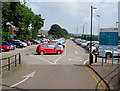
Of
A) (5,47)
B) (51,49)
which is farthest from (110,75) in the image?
(5,47)

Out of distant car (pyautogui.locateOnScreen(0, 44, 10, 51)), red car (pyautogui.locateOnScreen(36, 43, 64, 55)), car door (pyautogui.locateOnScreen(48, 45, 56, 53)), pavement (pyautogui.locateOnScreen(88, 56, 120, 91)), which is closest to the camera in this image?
pavement (pyautogui.locateOnScreen(88, 56, 120, 91))

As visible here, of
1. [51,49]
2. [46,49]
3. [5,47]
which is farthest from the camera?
[5,47]

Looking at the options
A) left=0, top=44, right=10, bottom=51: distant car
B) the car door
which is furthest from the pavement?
left=0, top=44, right=10, bottom=51: distant car

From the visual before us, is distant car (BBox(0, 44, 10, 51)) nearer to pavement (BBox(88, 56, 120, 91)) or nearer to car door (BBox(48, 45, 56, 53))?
car door (BBox(48, 45, 56, 53))

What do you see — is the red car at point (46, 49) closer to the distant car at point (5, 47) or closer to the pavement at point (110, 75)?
the distant car at point (5, 47)

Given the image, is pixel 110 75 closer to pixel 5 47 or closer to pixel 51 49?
pixel 51 49

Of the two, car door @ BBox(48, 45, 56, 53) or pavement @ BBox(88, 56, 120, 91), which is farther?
car door @ BBox(48, 45, 56, 53)

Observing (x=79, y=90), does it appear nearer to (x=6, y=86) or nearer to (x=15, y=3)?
(x=6, y=86)

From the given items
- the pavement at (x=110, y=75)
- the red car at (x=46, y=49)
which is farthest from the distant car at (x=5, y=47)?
the pavement at (x=110, y=75)

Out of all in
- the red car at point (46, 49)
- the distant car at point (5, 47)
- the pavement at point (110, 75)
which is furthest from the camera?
the distant car at point (5, 47)

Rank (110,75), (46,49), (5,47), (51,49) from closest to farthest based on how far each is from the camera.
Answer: (110,75)
(46,49)
(51,49)
(5,47)

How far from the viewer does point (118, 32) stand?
1503 centimetres

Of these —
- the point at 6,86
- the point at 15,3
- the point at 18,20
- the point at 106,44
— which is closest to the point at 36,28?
the point at 18,20

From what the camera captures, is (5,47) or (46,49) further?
(5,47)
